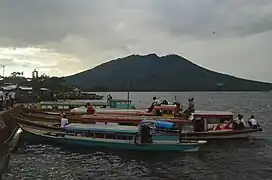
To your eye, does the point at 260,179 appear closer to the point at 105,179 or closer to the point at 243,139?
the point at 105,179

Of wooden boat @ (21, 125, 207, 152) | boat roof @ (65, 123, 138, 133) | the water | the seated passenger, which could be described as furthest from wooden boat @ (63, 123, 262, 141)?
the water

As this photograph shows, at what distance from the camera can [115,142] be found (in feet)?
90.5

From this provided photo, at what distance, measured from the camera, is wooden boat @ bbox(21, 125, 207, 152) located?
26.8 metres

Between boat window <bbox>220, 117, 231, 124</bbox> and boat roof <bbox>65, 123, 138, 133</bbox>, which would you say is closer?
boat roof <bbox>65, 123, 138, 133</bbox>

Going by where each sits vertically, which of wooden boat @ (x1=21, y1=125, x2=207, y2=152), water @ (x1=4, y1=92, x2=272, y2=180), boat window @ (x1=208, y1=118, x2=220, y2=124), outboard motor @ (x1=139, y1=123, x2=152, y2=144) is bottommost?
water @ (x1=4, y1=92, x2=272, y2=180)

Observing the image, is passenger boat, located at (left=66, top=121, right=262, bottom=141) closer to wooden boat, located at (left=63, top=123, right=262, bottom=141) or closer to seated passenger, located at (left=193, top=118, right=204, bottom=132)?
wooden boat, located at (left=63, top=123, right=262, bottom=141)

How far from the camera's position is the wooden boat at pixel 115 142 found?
26.8 meters

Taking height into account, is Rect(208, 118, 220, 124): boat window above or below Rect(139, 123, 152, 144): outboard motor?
above

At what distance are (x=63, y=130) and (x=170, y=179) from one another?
12274 mm

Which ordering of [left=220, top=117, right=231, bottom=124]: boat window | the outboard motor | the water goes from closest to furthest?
the water → the outboard motor → [left=220, top=117, right=231, bottom=124]: boat window

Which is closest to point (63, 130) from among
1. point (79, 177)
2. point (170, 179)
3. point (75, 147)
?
point (75, 147)

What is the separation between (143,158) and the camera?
25.8 m

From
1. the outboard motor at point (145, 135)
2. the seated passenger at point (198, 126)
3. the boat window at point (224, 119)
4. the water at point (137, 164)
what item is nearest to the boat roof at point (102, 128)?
the outboard motor at point (145, 135)

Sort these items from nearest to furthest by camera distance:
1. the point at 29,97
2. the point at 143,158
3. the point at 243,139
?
1. the point at 143,158
2. the point at 243,139
3. the point at 29,97
